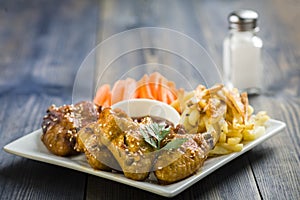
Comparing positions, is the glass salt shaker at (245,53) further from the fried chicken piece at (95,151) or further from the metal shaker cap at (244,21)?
the fried chicken piece at (95,151)

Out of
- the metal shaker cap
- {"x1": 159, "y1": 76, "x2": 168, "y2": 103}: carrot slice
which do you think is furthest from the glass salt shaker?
{"x1": 159, "y1": 76, "x2": 168, "y2": 103}: carrot slice

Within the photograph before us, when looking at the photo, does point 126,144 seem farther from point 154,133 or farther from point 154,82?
point 154,82

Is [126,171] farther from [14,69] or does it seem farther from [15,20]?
[15,20]

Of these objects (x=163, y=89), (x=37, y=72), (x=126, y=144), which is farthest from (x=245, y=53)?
(x=126, y=144)

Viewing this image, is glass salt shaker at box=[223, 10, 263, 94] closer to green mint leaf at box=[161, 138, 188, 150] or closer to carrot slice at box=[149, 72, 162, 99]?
carrot slice at box=[149, 72, 162, 99]

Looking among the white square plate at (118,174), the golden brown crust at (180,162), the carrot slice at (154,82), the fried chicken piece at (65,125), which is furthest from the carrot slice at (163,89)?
the golden brown crust at (180,162)

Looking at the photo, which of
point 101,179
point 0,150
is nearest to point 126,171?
point 101,179
